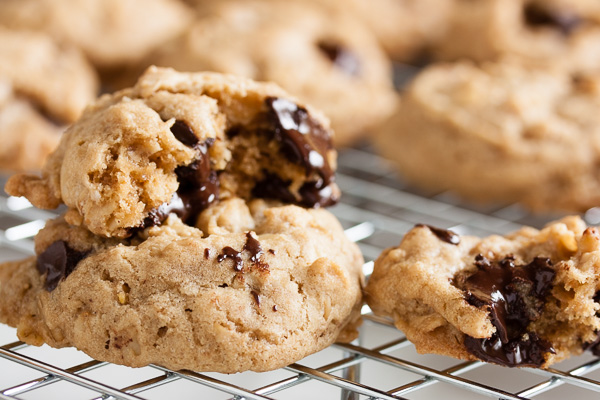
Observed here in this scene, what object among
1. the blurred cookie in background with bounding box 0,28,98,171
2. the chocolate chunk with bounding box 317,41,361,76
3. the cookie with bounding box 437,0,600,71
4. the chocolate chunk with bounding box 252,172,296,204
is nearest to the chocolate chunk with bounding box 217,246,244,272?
the chocolate chunk with bounding box 252,172,296,204

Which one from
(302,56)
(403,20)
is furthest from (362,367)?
(403,20)


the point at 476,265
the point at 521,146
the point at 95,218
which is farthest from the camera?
the point at 521,146

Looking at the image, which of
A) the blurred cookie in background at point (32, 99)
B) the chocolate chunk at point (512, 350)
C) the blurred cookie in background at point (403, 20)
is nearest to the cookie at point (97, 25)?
the blurred cookie in background at point (32, 99)

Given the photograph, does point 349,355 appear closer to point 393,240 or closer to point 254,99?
point 254,99

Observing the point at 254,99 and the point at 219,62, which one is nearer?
the point at 254,99

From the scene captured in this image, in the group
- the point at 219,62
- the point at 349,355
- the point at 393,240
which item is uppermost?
the point at 219,62

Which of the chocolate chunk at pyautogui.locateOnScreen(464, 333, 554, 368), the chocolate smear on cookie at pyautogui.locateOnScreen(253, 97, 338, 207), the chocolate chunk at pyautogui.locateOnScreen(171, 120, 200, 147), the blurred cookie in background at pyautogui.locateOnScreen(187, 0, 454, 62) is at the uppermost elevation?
the blurred cookie in background at pyautogui.locateOnScreen(187, 0, 454, 62)

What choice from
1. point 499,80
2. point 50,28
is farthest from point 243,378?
point 50,28

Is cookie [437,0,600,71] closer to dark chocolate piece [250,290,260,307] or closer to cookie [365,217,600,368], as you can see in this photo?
cookie [365,217,600,368]
